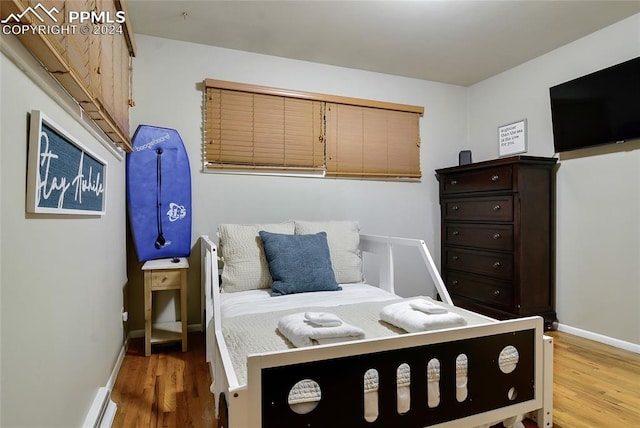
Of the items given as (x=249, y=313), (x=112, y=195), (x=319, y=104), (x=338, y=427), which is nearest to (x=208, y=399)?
(x=249, y=313)

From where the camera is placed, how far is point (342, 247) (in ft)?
8.44

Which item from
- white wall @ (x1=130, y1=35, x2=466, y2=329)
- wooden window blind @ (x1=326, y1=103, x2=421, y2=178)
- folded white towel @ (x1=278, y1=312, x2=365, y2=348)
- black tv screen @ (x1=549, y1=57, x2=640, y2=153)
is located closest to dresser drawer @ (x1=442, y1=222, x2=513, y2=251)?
white wall @ (x1=130, y1=35, x2=466, y2=329)

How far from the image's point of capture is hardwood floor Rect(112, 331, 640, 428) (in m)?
1.60

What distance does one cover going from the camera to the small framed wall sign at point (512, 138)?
3180mm

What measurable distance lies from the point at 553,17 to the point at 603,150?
998 millimetres

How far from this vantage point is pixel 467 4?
2.26 m

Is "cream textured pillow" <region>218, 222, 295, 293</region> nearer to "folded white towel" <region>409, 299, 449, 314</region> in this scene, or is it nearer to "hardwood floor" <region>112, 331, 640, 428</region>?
"hardwood floor" <region>112, 331, 640, 428</region>

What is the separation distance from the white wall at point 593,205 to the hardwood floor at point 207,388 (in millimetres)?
306

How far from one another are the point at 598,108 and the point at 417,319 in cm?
224

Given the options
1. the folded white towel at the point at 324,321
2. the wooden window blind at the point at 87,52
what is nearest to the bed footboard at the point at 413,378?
the folded white towel at the point at 324,321

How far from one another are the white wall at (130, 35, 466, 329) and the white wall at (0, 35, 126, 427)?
114cm

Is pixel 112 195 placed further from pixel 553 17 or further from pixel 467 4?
pixel 553 17

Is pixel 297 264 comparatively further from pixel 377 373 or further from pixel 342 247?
pixel 377 373

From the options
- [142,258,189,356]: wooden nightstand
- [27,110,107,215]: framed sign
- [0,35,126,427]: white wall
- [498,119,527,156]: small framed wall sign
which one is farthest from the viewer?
[498,119,527,156]: small framed wall sign
